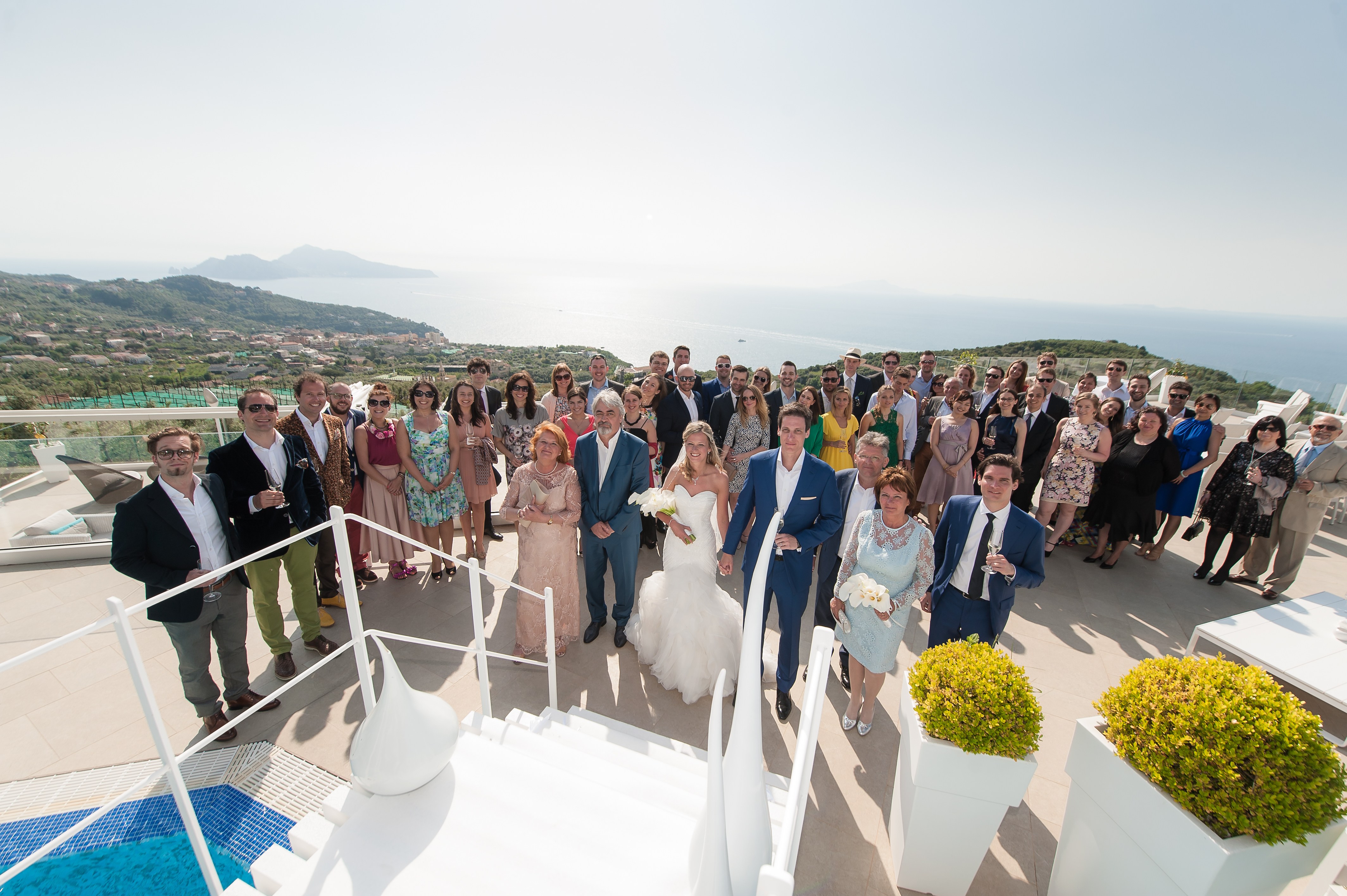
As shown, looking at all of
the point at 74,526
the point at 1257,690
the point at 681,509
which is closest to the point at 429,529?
the point at 681,509

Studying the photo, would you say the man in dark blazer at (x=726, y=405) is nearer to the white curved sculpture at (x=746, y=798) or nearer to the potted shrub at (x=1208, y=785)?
the potted shrub at (x=1208, y=785)

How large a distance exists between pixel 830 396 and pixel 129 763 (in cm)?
673

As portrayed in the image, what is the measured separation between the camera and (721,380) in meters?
7.34

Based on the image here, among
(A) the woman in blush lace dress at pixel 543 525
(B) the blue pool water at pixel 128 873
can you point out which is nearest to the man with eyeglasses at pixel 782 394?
(A) the woman in blush lace dress at pixel 543 525

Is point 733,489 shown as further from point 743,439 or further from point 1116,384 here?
point 1116,384

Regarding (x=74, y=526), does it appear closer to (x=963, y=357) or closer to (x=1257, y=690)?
(x=1257, y=690)

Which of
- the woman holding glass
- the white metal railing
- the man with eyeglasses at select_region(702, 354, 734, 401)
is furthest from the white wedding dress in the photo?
the man with eyeglasses at select_region(702, 354, 734, 401)

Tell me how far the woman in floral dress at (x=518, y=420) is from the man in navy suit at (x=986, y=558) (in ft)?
13.4

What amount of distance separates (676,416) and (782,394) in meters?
1.42

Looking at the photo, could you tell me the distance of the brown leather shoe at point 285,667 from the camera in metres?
3.97

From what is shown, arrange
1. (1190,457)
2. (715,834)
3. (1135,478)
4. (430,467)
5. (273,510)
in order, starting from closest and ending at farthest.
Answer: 1. (715,834)
2. (273,510)
3. (430,467)
4. (1135,478)
5. (1190,457)

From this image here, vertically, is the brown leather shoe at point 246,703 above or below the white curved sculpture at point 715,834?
below

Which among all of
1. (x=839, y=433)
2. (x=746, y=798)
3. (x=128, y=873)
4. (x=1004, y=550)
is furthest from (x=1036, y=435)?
(x=128, y=873)

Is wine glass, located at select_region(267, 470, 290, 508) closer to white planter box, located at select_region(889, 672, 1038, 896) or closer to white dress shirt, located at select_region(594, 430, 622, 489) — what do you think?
white dress shirt, located at select_region(594, 430, 622, 489)
